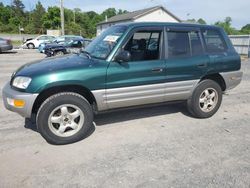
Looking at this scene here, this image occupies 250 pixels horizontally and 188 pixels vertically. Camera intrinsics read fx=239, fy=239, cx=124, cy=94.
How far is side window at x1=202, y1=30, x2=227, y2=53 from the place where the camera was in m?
4.85

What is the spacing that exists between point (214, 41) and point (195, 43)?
538mm

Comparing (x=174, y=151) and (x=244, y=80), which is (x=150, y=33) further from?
(x=244, y=80)

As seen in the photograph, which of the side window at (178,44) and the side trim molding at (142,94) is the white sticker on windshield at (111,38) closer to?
the side trim molding at (142,94)

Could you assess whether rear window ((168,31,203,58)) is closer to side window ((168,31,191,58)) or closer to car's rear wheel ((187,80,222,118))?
side window ((168,31,191,58))

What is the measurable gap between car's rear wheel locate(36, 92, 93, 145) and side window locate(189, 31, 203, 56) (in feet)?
7.73

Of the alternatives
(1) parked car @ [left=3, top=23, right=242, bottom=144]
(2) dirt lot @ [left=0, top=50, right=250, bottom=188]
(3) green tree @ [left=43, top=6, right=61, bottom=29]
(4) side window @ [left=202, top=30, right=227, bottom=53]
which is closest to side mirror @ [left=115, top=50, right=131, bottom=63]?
(1) parked car @ [left=3, top=23, right=242, bottom=144]

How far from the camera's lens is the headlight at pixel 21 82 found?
355 centimetres

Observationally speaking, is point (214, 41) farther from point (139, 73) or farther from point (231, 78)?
point (139, 73)

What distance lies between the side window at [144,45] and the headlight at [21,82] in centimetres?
171

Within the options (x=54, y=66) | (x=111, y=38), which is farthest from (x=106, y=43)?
(x=54, y=66)

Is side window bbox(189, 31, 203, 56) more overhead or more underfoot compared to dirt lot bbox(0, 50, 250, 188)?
more overhead

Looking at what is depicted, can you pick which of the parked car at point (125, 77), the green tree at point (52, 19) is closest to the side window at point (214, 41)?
the parked car at point (125, 77)

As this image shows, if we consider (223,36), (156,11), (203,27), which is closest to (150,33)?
(203,27)

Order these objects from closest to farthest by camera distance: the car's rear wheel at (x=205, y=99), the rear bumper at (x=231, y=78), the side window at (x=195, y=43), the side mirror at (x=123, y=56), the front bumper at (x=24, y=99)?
the front bumper at (x=24, y=99) → the side mirror at (x=123, y=56) → the side window at (x=195, y=43) → the car's rear wheel at (x=205, y=99) → the rear bumper at (x=231, y=78)
